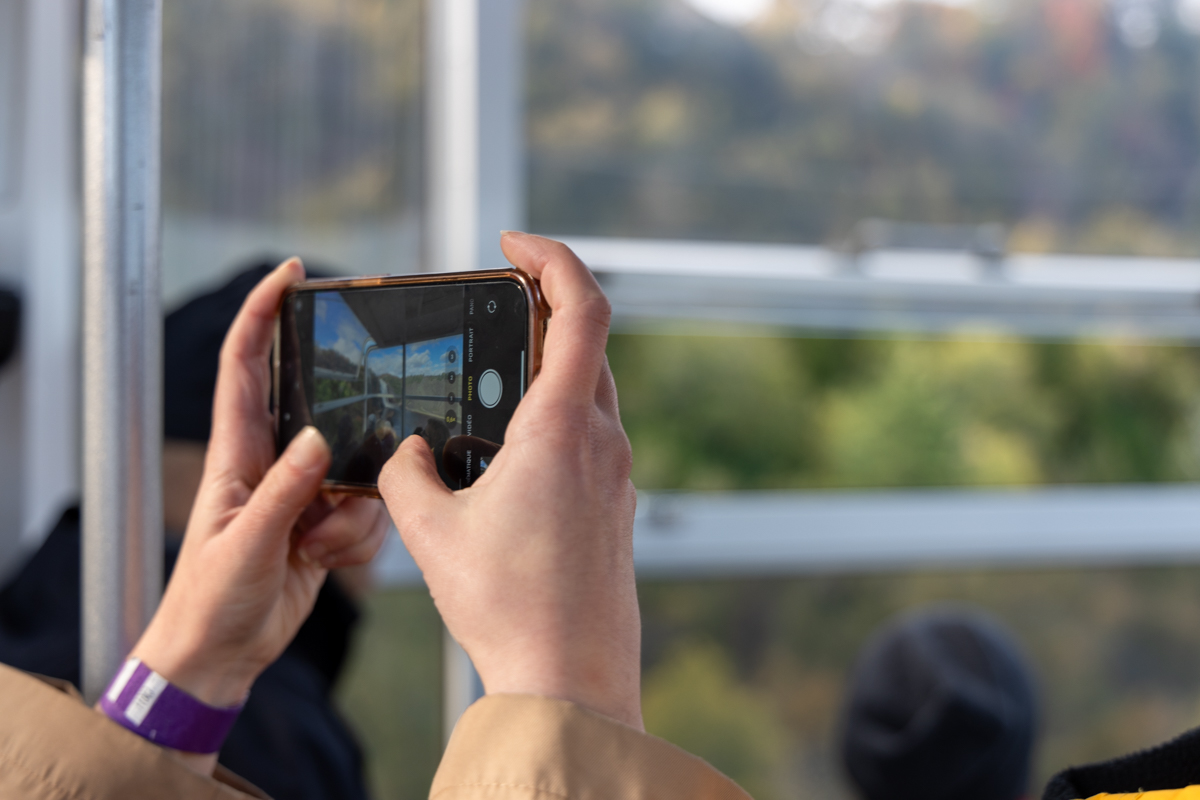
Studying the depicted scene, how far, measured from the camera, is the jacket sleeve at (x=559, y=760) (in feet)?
1.09

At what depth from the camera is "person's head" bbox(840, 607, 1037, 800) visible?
129 centimetres

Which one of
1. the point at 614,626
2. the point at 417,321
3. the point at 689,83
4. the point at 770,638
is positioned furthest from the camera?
the point at 770,638

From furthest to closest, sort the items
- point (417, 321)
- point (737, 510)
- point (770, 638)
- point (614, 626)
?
point (770, 638)
point (737, 510)
point (417, 321)
point (614, 626)

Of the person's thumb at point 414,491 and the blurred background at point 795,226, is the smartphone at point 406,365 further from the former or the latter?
the blurred background at point 795,226

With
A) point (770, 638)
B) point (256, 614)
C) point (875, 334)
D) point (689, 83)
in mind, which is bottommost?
point (770, 638)

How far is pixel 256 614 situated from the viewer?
53cm

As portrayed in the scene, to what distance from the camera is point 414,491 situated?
1.31 ft

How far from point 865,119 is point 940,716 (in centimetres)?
93

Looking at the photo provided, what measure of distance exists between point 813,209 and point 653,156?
0.93ft

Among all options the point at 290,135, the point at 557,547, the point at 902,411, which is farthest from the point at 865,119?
the point at 557,547

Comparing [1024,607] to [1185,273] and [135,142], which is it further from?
[135,142]

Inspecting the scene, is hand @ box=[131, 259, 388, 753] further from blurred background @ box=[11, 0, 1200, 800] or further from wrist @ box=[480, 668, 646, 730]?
blurred background @ box=[11, 0, 1200, 800]

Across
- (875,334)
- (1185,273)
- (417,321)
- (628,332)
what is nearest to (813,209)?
(875,334)

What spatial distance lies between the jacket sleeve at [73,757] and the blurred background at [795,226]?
2.77ft
